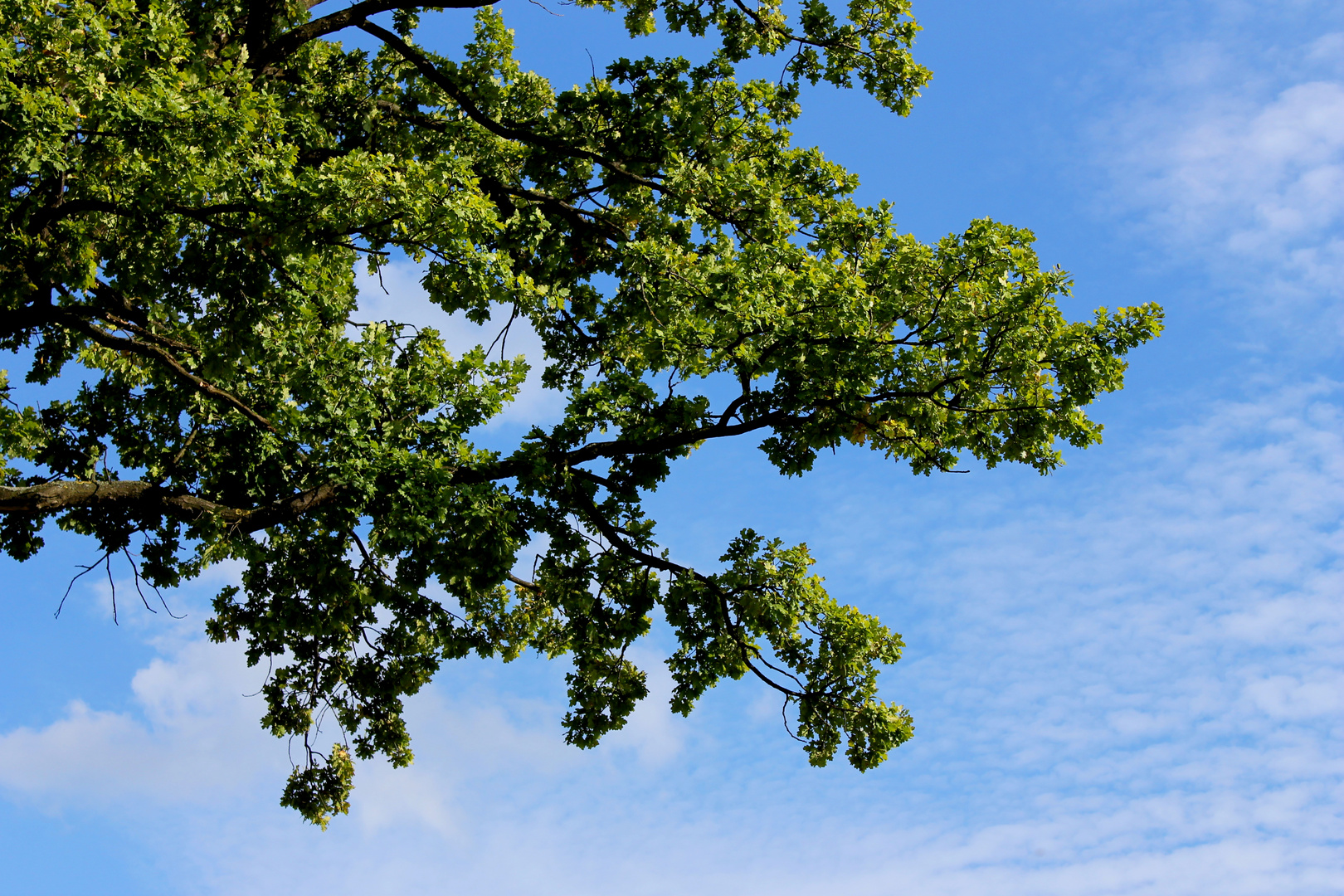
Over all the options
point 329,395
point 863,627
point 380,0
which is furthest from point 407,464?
point 380,0

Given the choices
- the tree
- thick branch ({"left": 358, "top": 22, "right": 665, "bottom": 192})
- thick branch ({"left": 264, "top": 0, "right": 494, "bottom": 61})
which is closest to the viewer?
the tree

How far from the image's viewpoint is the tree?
10.8 m

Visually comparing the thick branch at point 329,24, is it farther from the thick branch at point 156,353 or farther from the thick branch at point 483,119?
the thick branch at point 156,353

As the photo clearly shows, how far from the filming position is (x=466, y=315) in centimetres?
1320

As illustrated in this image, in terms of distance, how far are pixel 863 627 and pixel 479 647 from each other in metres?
5.42

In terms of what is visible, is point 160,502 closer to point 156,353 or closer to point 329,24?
point 156,353

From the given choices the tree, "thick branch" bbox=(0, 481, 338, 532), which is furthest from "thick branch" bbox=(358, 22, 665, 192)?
"thick branch" bbox=(0, 481, 338, 532)

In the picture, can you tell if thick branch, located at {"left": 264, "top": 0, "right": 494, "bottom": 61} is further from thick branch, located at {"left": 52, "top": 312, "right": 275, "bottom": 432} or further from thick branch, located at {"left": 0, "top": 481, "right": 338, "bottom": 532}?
thick branch, located at {"left": 0, "top": 481, "right": 338, "bottom": 532}

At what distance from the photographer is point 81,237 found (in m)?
11.2

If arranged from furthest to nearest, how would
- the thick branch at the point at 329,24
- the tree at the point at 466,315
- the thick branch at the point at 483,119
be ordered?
the thick branch at the point at 483,119
the thick branch at the point at 329,24
the tree at the point at 466,315

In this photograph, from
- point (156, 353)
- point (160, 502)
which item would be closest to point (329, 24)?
point (156, 353)

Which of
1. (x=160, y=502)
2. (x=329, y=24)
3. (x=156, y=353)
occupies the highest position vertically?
(x=329, y=24)

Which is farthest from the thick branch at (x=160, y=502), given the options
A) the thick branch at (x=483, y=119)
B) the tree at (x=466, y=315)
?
the thick branch at (x=483, y=119)

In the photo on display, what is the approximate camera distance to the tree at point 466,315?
10836 mm
